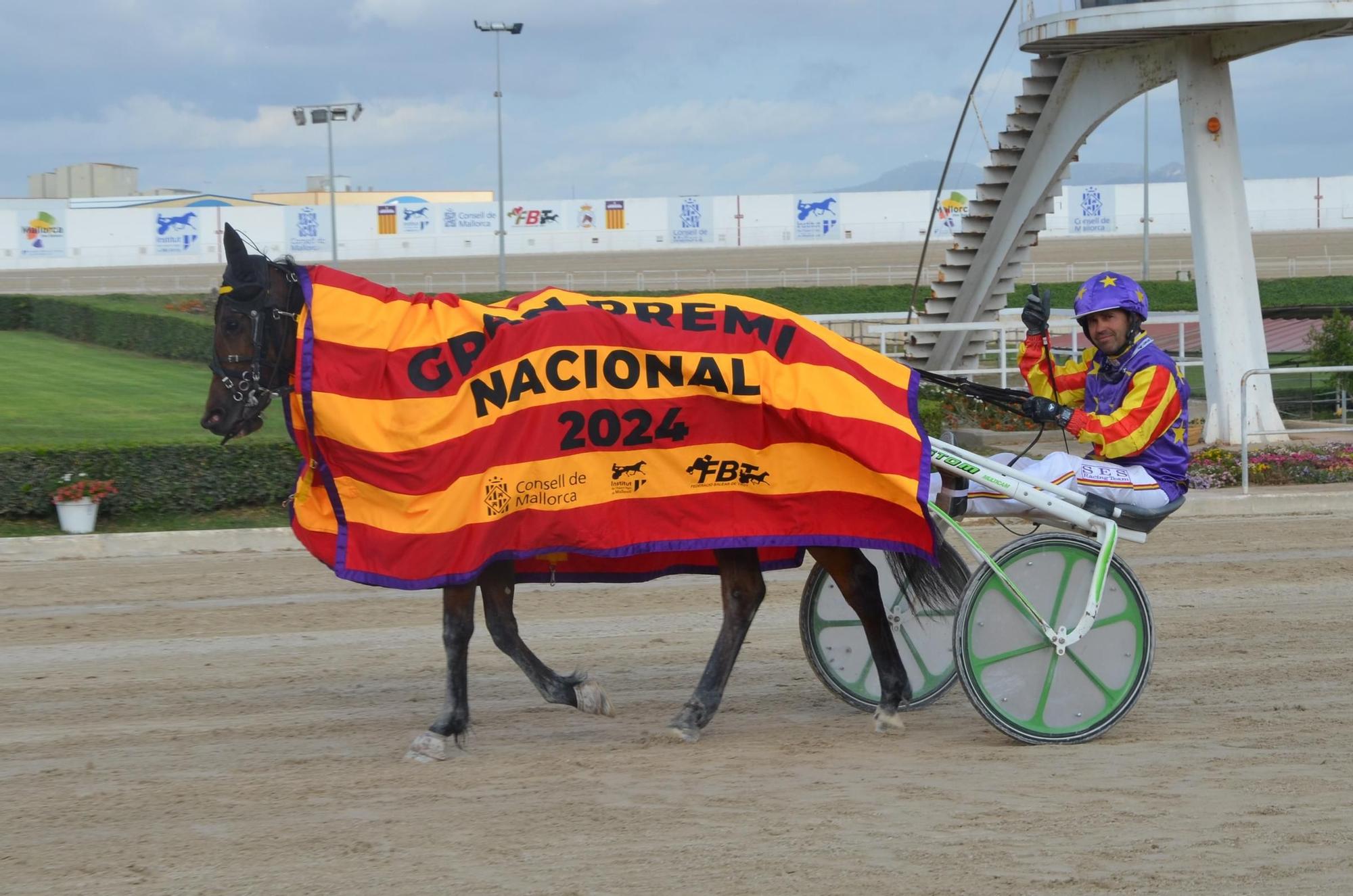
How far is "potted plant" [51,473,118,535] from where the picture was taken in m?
10.3

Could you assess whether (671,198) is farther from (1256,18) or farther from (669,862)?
(669,862)

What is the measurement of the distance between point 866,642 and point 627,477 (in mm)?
1398

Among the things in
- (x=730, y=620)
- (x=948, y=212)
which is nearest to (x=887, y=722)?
(x=730, y=620)

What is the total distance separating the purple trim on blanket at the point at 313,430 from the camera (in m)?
4.88

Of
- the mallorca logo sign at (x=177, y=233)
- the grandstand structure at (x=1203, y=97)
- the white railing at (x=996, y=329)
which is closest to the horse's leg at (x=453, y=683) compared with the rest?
the white railing at (x=996, y=329)

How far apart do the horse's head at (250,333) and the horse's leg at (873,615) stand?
6.94 ft

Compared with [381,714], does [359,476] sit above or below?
above

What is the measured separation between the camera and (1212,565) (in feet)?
29.3

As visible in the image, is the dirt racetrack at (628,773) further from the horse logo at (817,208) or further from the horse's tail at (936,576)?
the horse logo at (817,208)

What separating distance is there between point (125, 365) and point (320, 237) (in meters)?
28.0

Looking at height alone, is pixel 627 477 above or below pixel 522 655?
above

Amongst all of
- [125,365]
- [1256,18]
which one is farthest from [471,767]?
[125,365]

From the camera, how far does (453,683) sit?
513cm

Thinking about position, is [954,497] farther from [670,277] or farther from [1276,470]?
[670,277]
